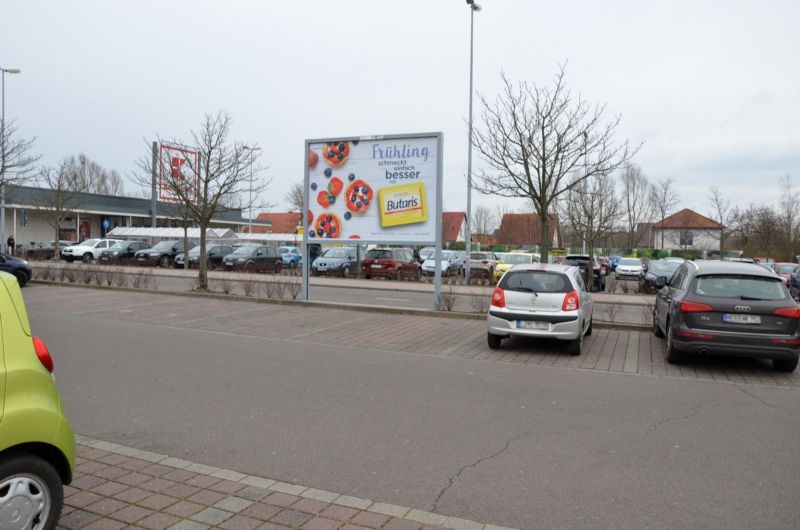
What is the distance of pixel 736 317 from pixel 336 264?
24.6 m

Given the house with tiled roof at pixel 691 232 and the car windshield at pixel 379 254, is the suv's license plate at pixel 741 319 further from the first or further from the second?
the house with tiled roof at pixel 691 232

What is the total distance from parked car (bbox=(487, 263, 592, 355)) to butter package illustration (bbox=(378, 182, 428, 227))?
5330mm

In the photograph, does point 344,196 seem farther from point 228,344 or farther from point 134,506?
point 134,506

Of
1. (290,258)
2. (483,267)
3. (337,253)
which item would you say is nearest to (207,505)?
(483,267)

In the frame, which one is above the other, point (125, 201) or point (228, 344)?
point (125, 201)

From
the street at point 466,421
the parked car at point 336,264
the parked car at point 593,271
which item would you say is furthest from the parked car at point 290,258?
the street at point 466,421

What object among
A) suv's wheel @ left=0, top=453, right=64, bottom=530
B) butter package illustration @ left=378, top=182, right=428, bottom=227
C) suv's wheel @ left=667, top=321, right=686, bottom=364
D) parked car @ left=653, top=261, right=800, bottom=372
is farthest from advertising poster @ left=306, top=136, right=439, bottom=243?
suv's wheel @ left=0, top=453, right=64, bottom=530

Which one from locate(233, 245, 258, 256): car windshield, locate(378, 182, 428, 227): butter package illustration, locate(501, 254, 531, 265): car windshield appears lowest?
locate(501, 254, 531, 265): car windshield

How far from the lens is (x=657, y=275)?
24891mm

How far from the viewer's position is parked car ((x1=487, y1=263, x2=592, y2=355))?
9633 mm

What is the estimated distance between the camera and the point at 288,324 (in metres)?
12.8

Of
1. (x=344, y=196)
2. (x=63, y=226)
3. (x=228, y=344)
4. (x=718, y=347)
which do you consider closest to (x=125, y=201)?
(x=63, y=226)

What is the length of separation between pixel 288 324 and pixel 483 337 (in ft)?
13.6

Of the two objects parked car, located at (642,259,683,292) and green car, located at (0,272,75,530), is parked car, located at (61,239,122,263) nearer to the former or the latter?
parked car, located at (642,259,683,292)
